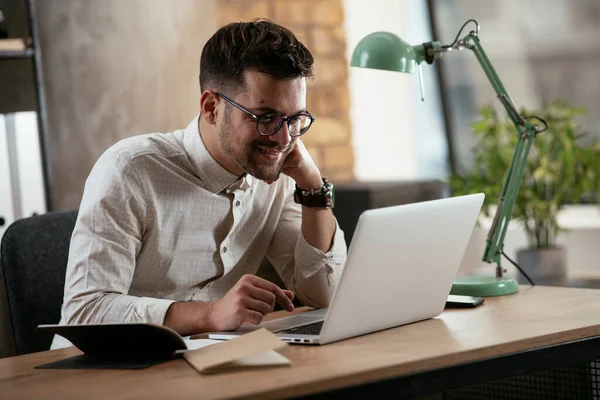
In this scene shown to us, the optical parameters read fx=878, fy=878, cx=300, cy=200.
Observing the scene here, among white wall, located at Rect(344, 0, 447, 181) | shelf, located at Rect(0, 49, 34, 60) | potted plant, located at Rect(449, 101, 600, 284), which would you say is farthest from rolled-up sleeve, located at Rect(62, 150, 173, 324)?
white wall, located at Rect(344, 0, 447, 181)

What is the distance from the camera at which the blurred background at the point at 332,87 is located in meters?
2.82

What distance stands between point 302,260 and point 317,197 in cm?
15

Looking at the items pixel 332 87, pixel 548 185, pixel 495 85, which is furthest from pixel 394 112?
pixel 495 85

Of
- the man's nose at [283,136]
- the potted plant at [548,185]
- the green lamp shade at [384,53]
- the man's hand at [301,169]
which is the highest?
the green lamp shade at [384,53]

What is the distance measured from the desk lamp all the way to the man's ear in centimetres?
31

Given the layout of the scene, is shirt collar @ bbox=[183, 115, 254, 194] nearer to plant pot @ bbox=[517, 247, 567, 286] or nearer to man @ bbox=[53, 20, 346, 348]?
man @ bbox=[53, 20, 346, 348]

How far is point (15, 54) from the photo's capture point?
2.75m

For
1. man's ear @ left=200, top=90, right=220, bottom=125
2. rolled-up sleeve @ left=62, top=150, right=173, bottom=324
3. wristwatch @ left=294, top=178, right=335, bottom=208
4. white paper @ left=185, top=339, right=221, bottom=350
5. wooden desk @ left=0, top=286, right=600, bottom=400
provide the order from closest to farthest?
1. wooden desk @ left=0, top=286, right=600, bottom=400
2. white paper @ left=185, top=339, right=221, bottom=350
3. rolled-up sleeve @ left=62, top=150, right=173, bottom=324
4. man's ear @ left=200, top=90, right=220, bottom=125
5. wristwatch @ left=294, top=178, right=335, bottom=208

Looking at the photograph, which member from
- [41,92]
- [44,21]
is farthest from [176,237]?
[44,21]

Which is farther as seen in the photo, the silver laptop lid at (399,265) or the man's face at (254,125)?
the man's face at (254,125)

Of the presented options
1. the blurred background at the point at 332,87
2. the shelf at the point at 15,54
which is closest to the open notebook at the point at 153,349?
the blurred background at the point at 332,87

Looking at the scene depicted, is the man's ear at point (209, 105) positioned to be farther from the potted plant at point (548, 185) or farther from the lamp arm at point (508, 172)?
the potted plant at point (548, 185)

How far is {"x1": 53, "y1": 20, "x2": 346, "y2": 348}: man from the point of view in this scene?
1.71m

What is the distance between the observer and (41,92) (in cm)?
278
